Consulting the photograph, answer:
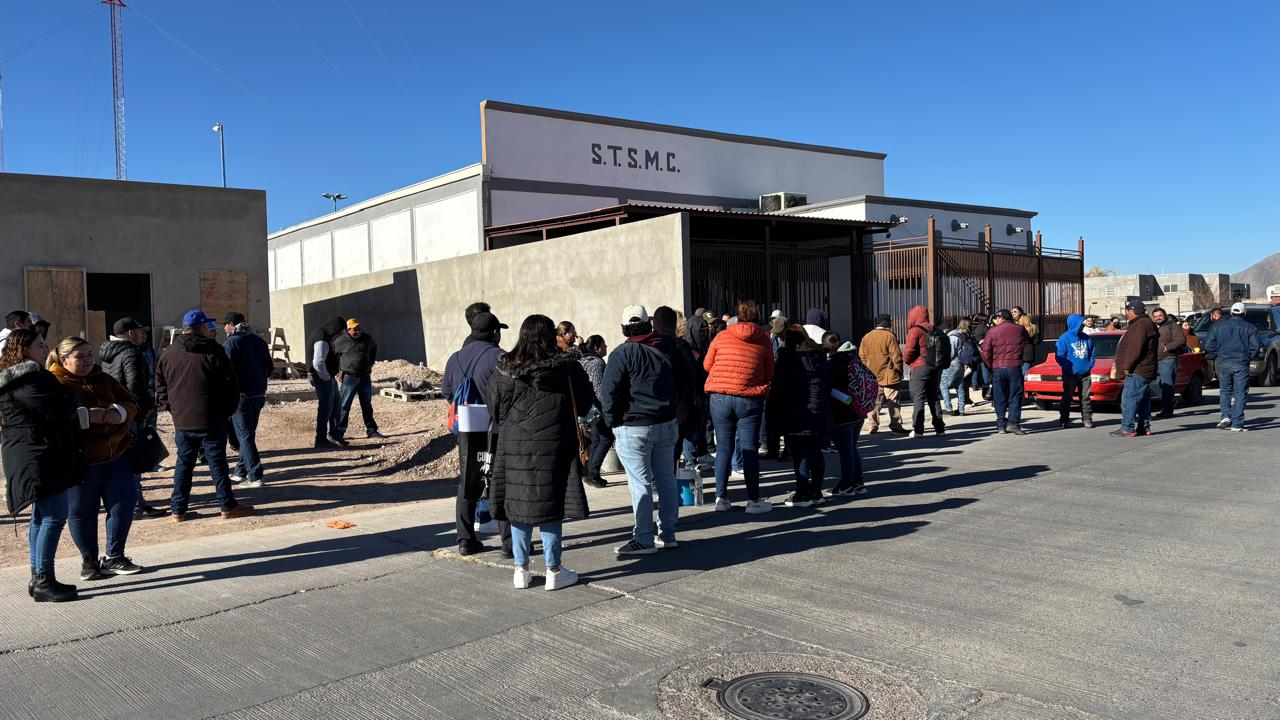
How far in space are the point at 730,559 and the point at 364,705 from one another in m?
3.06

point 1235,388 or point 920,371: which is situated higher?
point 920,371

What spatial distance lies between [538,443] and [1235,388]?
37.9ft

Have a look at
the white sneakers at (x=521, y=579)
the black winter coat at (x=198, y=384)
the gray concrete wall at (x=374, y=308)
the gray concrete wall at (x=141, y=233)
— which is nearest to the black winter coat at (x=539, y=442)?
the white sneakers at (x=521, y=579)

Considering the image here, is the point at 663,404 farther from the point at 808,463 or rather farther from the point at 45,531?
the point at 45,531

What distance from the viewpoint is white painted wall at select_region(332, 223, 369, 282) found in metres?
34.1

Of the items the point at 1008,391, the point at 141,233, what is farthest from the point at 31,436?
the point at 141,233

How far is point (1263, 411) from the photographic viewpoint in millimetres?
15367

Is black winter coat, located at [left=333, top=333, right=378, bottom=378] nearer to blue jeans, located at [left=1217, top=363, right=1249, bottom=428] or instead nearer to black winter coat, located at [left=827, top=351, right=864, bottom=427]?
black winter coat, located at [left=827, top=351, right=864, bottom=427]

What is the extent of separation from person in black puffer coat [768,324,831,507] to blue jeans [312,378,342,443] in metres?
6.82

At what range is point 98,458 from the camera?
598 centimetres

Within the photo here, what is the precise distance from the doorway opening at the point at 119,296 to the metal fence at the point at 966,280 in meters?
17.1

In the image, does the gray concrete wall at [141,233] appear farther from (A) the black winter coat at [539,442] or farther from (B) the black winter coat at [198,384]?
(A) the black winter coat at [539,442]

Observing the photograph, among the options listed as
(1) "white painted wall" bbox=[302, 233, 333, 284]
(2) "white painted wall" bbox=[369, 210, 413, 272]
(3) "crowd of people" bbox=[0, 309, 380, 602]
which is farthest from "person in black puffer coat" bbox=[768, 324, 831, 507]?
(1) "white painted wall" bbox=[302, 233, 333, 284]

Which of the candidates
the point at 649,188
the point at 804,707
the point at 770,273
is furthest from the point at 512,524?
the point at 649,188
